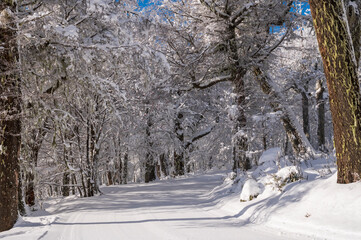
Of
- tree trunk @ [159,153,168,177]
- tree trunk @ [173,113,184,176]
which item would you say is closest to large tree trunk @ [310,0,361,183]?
tree trunk @ [173,113,184,176]

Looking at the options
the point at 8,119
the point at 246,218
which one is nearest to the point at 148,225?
the point at 246,218

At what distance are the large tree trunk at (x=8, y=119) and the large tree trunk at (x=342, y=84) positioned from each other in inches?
250

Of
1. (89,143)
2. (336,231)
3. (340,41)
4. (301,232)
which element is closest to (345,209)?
(336,231)

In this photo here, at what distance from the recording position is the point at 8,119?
6.34 m

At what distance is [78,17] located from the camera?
29.4ft

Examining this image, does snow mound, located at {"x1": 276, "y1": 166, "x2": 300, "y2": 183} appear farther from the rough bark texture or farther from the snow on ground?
the rough bark texture

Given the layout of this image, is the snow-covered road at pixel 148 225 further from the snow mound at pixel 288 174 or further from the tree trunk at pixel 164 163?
the tree trunk at pixel 164 163

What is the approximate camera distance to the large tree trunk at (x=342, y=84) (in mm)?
4898

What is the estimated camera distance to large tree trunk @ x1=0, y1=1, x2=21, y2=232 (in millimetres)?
6180

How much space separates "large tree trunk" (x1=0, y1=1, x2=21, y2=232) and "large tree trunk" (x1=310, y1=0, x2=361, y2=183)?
635cm

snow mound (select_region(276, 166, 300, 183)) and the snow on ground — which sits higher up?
snow mound (select_region(276, 166, 300, 183))

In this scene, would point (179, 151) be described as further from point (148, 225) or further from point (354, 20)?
point (354, 20)

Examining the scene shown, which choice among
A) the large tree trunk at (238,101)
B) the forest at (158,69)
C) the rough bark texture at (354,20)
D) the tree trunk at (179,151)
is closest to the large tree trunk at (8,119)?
the forest at (158,69)

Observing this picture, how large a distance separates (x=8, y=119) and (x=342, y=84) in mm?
6918
